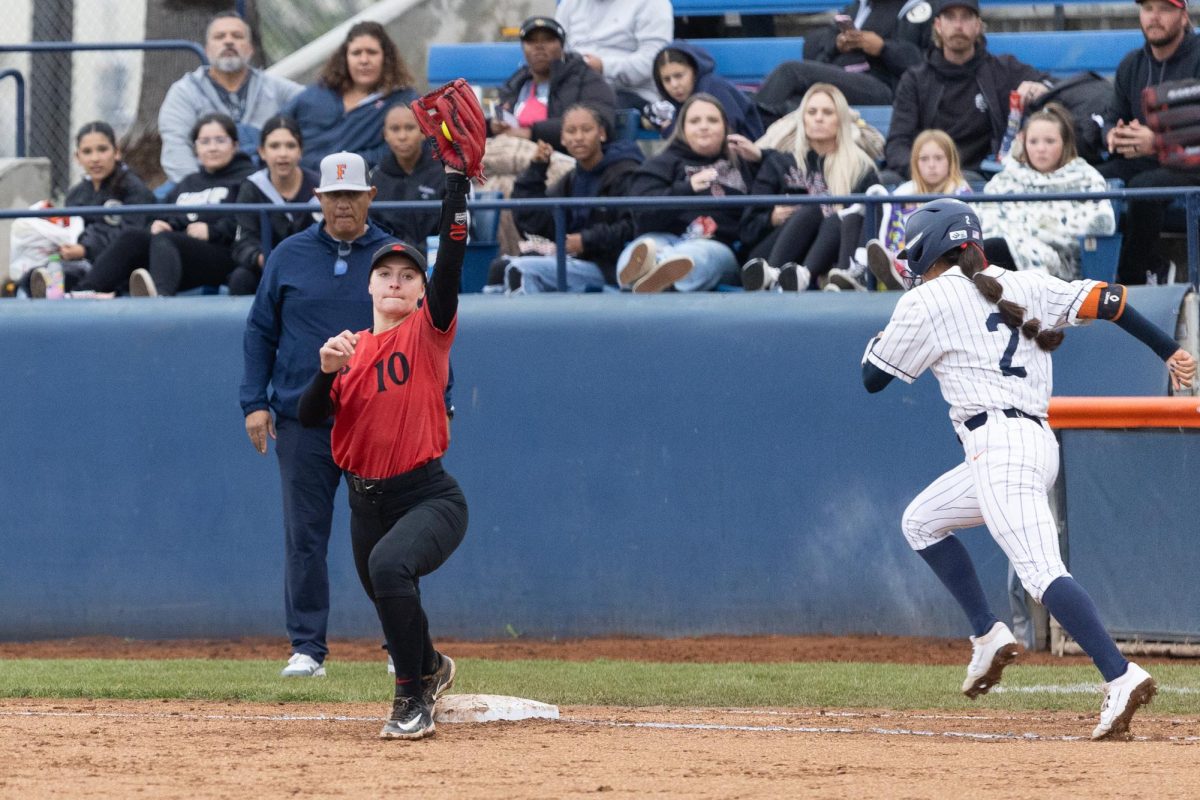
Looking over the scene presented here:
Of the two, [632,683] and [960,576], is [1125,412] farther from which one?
[632,683]

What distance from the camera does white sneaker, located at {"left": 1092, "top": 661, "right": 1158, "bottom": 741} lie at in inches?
235

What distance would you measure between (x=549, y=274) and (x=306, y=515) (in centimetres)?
287

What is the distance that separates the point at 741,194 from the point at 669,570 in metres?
2.28

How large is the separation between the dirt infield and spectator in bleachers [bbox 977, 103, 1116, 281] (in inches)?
128

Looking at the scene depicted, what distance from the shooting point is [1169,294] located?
30.2ft

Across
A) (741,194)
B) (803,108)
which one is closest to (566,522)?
(741,194)

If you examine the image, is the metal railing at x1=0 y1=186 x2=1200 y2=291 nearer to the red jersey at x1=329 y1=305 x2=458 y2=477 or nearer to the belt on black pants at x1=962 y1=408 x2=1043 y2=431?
the belt on black pants at x1=962 y1=408 x2=1043 y2=431

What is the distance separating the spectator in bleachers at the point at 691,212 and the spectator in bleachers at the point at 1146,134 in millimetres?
2141

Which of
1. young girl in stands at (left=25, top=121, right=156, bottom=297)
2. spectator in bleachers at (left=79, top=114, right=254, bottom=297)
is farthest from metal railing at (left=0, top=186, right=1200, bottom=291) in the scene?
young girl in stands at (left=25, top=121, right=156, bottom=297)

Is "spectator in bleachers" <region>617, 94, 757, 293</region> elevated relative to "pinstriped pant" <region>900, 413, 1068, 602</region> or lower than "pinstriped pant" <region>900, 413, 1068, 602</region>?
elevated

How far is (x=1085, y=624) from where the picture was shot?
6.06 meters

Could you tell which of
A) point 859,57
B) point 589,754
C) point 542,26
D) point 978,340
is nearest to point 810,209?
point 542,26

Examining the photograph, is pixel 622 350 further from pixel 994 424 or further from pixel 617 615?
pixel 994 424

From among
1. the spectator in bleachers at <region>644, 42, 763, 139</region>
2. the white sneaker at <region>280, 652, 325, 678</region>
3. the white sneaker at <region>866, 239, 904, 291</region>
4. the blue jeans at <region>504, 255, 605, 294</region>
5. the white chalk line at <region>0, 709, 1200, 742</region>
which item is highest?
the spectator in bleachers at <region>644, 42, 763, 139</region>
